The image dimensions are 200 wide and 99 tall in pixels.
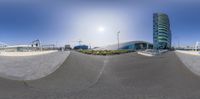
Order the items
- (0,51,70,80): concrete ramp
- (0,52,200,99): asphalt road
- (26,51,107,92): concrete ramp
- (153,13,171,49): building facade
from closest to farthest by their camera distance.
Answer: (0,52,200,99): asphalt road < (26,51,107,92): concrete ramp < (0,51,70,80): concrete ramp < (153,13,171,49): building facade

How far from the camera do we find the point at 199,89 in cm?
955

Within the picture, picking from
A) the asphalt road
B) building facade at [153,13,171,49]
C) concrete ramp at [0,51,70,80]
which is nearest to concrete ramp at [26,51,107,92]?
the asphalt road

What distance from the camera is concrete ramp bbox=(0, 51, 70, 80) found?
504 inches

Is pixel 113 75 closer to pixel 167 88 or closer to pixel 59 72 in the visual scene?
pixel 59 72

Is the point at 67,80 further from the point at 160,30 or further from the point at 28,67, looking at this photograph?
the point at 160,30

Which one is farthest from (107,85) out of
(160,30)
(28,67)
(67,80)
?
(160,30)

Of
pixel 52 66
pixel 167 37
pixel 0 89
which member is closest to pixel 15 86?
pixel 0 89

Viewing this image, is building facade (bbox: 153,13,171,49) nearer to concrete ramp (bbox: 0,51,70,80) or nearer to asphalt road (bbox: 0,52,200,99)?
concrete ramp (bbox: 0,51,70,80)

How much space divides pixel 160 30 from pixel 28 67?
249 ft

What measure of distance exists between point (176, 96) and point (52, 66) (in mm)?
8529

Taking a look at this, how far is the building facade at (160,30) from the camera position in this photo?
81.1 m

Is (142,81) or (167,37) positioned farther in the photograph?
(167,37)

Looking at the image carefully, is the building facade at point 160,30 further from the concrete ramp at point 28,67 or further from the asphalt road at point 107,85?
the asphalt road at point 107,85

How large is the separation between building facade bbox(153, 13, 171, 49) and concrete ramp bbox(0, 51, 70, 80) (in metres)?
67.9
